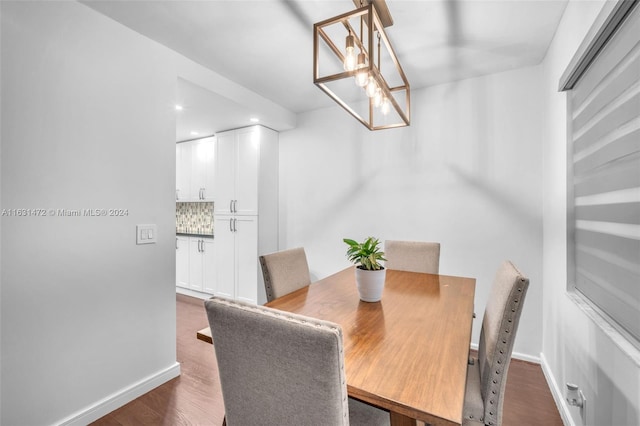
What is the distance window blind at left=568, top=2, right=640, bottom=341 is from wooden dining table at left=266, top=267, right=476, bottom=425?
1.86ft

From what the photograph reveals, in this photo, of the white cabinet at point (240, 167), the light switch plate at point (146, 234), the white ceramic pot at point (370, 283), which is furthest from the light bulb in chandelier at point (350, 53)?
the white cabinet at point (240, 167)

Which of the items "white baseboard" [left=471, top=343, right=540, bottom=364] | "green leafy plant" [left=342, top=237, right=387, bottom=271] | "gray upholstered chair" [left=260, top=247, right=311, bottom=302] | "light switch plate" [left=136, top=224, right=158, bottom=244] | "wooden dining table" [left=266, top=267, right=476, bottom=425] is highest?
"light switch plate" [left=136, top=224, right=158, bottom=244]

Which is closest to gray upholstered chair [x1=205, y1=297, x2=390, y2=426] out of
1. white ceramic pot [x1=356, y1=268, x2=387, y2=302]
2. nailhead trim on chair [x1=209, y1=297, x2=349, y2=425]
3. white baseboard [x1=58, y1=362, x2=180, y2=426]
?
nailhead trim on chair [x1=209, y1=297, x2=349, y2=425]

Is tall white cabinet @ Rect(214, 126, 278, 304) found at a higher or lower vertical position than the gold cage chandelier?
lower

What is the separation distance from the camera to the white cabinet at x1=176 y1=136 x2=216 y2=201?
413 cm

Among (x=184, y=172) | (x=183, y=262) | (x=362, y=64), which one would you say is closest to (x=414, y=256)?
(x=362, y=64)

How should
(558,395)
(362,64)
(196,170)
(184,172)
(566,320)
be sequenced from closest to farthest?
(362,64) < (566,320) < (558,395) < (196,170) < (184,172)

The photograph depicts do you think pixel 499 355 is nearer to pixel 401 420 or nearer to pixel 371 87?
pixel 401 420

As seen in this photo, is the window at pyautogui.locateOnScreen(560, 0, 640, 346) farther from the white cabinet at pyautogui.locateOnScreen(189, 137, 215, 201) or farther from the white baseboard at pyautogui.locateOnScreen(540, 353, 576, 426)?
the white cabinet at pyautogui.locateOnScreen(189, 137, 215, 201)

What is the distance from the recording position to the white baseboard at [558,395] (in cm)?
169

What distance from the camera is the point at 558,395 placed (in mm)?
1893

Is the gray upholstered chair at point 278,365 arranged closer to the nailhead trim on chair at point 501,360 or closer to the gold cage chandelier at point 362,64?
the nailhead trim on chair at point 501,360

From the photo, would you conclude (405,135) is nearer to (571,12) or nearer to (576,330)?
(571,12)

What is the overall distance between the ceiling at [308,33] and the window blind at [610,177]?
66 cm
